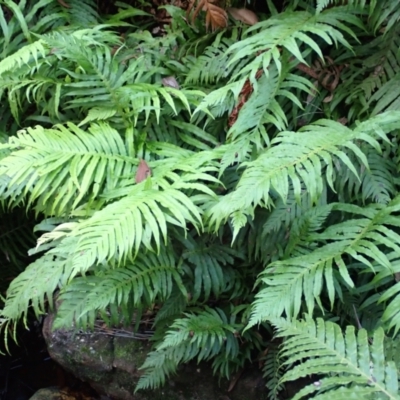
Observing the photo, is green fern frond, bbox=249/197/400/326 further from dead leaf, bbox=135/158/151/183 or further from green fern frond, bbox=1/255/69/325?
green fern frond, bbox=1/255/69/325

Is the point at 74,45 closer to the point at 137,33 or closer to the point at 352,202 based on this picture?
the point at 137,33

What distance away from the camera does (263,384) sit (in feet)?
7.93

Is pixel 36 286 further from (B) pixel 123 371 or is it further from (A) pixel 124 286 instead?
(B) pixel 123 371

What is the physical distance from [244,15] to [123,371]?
79.4 inches

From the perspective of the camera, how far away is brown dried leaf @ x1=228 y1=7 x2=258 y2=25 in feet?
8.71

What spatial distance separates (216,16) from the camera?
263cm

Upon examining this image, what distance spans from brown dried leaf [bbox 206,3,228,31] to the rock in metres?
1.75

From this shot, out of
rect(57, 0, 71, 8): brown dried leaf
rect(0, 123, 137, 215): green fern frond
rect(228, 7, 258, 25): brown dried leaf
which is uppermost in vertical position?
rect(57, 0, 71, 8): brown dried leaf

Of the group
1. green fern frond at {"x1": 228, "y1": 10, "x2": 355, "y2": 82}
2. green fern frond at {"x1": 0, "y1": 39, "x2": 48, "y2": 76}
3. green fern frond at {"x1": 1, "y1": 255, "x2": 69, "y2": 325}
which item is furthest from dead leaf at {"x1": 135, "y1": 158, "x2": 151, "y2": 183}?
green fern frond at {"x1": 0, "y1": 39, "x2": 48, "y2": 76}

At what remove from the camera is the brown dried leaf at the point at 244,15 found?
2656 millimetres

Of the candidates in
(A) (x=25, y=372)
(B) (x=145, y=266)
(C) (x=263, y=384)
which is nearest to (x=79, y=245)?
(B) (x=145, y=266)

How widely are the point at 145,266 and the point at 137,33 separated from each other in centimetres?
143

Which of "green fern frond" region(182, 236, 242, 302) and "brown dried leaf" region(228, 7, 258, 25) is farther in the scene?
"brown dried leaf" region(228, 7, 258, 25)

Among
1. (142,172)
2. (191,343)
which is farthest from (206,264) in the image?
(142,172)
